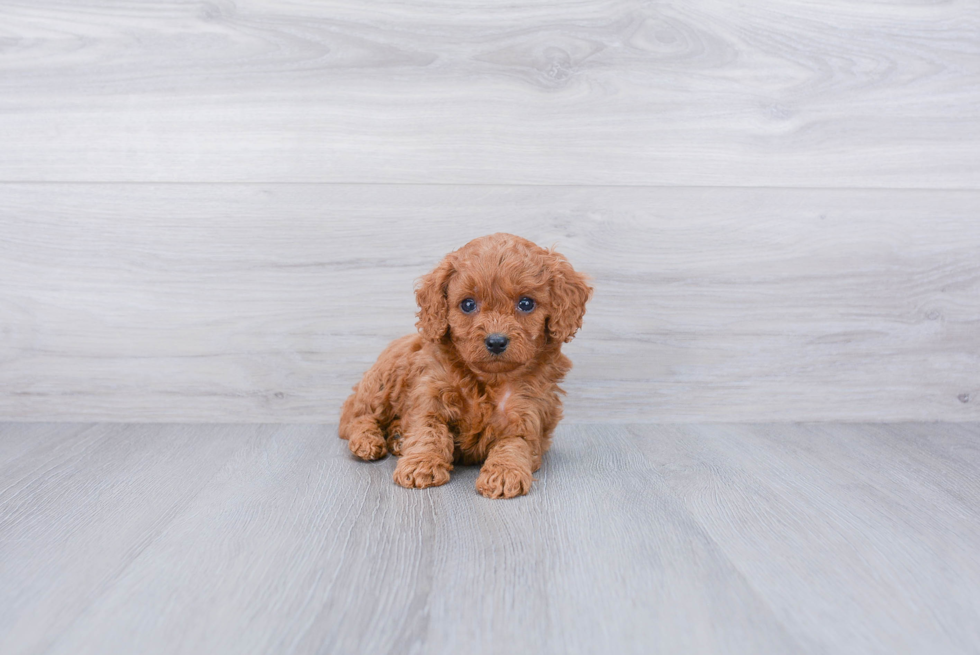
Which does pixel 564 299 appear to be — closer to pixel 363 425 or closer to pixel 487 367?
pixel 487 367

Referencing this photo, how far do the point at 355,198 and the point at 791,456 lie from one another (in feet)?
4.67

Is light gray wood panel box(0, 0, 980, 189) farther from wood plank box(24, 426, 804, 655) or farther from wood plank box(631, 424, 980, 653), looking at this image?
wood plank box(24, 426, 804, 655)

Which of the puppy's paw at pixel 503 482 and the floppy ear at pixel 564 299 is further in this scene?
the floppy ear at pixel 564 299

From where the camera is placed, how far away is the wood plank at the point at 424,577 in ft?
3.14

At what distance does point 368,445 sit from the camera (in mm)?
1743

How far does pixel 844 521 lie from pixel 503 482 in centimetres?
69

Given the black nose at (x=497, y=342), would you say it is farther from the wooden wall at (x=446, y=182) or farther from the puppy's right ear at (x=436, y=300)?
the wooden wall at (x=446, y=182)

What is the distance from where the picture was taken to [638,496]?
1525mm

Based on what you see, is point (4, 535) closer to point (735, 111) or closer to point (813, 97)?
point (735, 111)

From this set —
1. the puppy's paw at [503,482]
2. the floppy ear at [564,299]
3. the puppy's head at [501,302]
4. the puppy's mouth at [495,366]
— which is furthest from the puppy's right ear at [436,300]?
the puppy's paw at [503,482]

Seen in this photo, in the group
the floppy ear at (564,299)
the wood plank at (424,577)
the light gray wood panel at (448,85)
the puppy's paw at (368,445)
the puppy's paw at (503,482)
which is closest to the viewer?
the wood plank at (424,577)

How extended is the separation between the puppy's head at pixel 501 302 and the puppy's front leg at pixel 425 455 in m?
0.17

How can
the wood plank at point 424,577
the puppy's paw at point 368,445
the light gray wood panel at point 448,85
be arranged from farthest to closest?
the light gray wood panel at point 448,85
the puppy's paw at point 368,445
the wood plank at point 424,577

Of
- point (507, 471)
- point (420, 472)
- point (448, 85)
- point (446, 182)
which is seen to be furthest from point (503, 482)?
point (448, 85)
